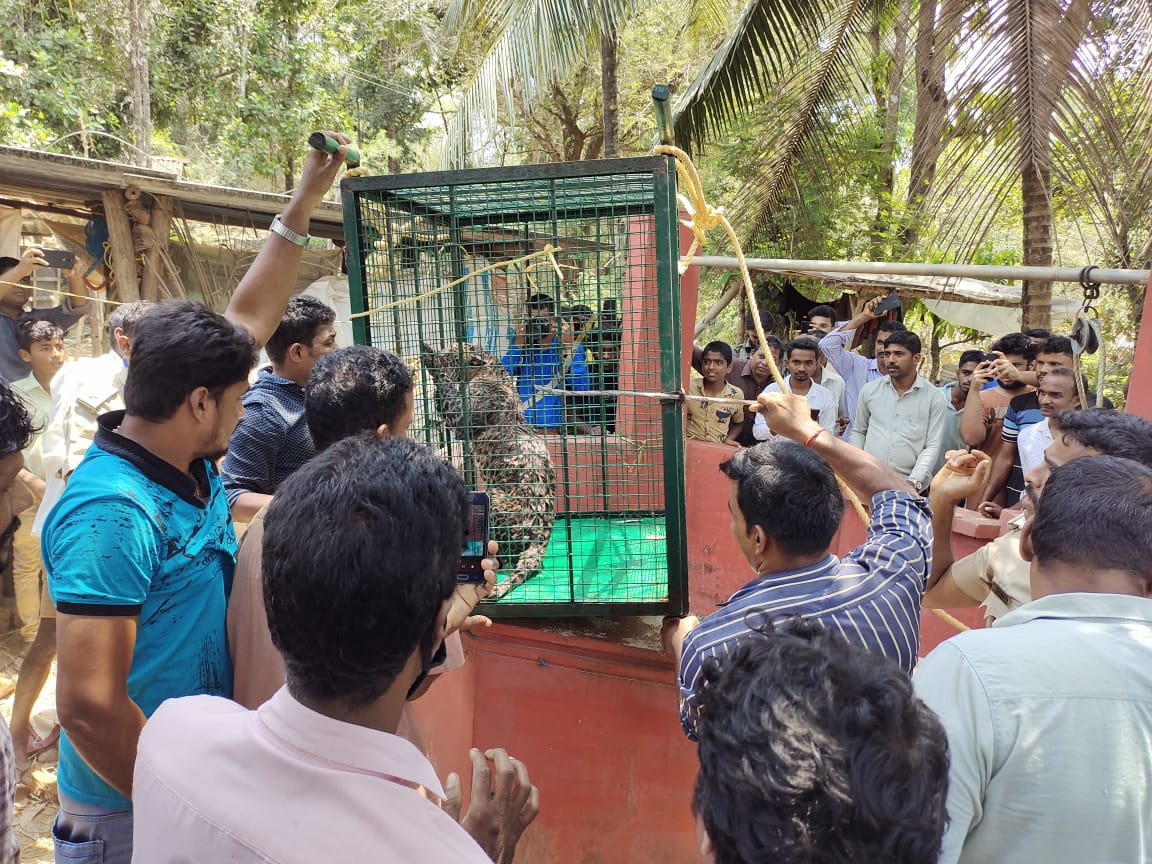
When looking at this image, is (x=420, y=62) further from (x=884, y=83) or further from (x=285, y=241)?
(x=285, y=241)

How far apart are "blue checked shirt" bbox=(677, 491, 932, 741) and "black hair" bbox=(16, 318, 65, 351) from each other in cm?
429

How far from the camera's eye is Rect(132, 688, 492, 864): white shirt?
2.72 feet

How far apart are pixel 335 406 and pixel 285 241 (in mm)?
572

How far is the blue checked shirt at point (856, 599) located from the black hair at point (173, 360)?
1129mm

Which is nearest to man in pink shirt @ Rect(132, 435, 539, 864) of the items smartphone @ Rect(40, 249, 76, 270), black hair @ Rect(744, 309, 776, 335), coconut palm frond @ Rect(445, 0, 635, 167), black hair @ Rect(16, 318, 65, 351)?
black hair @ Rect(16, 318, 65, 351)

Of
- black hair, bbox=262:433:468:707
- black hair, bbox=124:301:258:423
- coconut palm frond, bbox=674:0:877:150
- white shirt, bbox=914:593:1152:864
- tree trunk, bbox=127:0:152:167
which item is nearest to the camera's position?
black hair, bbox=262:433:468:707

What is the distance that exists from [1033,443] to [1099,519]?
294cm

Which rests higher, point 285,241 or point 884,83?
point 884,83

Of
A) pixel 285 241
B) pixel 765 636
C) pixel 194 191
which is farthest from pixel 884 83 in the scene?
pixel 765 636

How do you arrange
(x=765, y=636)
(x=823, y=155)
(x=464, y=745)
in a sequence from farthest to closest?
(x=823, y=155), (x=464, y=745), (x=765, y=636)

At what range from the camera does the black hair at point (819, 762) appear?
0.75 metres

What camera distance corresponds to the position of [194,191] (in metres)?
6.30

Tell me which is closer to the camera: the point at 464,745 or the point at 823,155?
the point at 464,745

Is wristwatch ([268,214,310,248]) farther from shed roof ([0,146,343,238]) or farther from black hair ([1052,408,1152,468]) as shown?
shed roof ([0,146,343,238])
